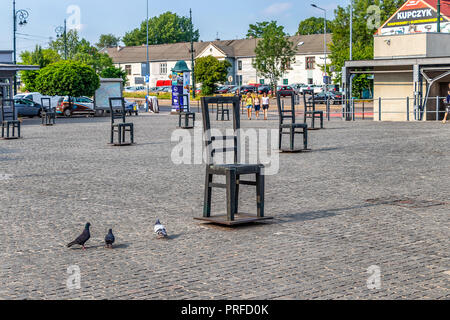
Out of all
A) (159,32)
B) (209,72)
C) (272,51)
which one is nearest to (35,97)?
(209,72)

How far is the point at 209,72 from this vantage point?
268 ft

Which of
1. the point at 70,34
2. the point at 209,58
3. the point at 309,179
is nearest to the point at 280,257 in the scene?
→ the point at 309,179

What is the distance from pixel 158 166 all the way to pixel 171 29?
451 ft

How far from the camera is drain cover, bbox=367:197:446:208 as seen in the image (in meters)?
10.0

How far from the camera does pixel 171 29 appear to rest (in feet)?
492

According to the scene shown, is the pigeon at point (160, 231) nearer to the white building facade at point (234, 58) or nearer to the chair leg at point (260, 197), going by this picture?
the chair leg at point (260, 197)

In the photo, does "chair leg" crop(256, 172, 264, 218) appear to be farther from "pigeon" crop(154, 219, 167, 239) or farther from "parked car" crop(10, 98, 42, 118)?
"parked car" crop(10, 98, 42, 118)

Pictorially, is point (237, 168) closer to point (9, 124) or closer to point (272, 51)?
point (9, 124)

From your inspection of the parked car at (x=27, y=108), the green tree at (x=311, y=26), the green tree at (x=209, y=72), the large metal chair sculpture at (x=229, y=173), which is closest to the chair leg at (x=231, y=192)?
the large metal chair sculpture at (x=229, y=173)

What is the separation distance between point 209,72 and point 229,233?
74.1m

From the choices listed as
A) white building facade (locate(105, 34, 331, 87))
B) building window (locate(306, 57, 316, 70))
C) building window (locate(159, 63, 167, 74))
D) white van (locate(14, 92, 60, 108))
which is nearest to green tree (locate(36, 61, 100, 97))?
white van (locate(14, 92, 60, 108))

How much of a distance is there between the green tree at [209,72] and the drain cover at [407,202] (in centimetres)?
7103

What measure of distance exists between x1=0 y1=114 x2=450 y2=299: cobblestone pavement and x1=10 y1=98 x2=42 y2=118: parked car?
3397 centimetres

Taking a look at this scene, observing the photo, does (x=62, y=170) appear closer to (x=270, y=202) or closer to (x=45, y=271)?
(x=270, y=202)
